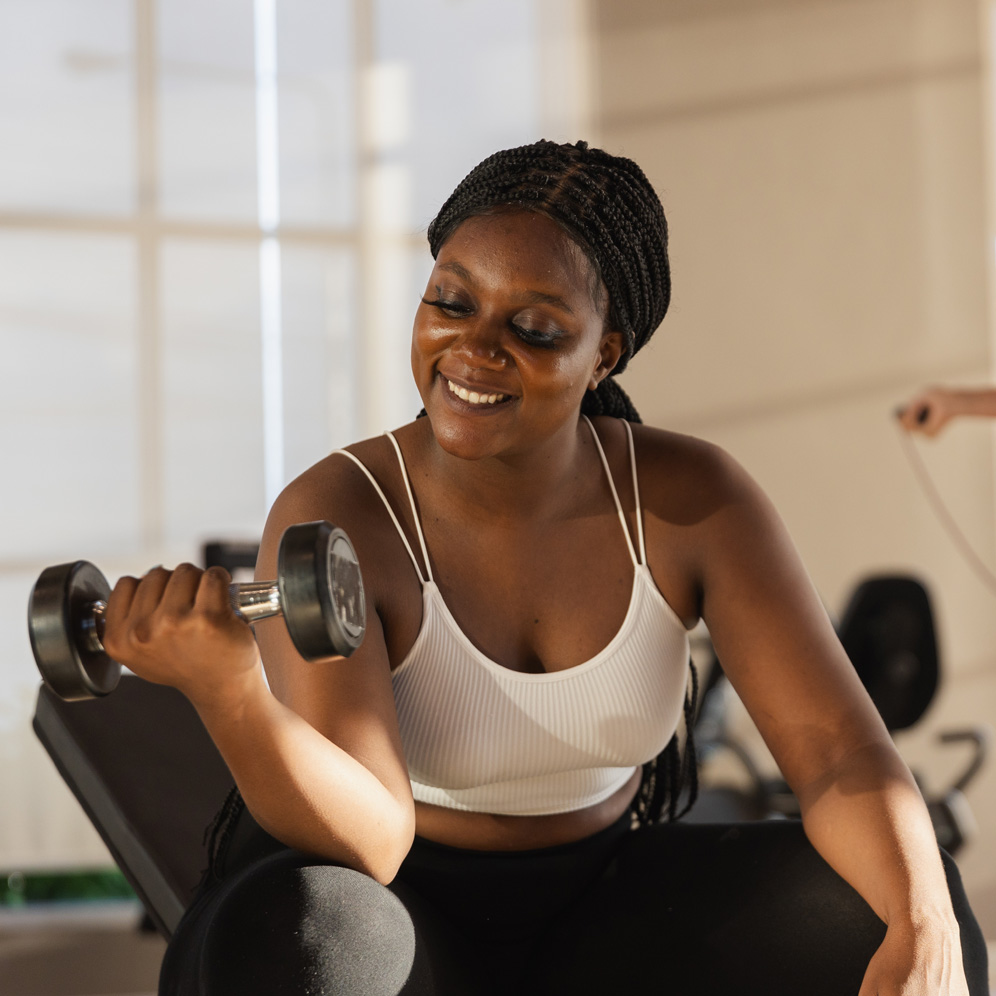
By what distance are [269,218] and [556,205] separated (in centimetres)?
222

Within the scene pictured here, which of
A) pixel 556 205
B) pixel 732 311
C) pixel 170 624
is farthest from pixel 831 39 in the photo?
pixel 170 624

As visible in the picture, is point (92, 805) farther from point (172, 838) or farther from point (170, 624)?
point (170, 624)

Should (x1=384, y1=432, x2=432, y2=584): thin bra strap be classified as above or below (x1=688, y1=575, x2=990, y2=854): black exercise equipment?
above

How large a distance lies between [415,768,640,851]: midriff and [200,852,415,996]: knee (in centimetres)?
22

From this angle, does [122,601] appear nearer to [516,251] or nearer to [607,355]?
[516,251]

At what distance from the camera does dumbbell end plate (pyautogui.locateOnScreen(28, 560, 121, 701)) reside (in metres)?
0.72

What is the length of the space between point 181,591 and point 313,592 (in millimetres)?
93

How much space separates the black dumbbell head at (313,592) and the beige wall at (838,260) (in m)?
2.67

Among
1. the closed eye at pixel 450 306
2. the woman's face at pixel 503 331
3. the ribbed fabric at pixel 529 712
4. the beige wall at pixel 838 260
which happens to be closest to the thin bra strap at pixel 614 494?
the ribbed fabric at pixel 529 712

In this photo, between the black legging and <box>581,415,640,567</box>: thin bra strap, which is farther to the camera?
<box>581,415,640,567</box>: thin bra strap

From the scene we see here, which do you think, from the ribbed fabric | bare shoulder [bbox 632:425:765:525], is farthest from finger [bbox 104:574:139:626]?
bare shoulder [bbox 632:425:765:525]

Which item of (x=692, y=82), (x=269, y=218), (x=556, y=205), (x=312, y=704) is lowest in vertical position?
(x=312, y=704)

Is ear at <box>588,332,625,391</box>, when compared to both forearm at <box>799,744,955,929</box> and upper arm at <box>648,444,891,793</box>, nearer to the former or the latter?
upper arm at <box>648,444,891,793</box>

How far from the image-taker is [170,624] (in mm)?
702
